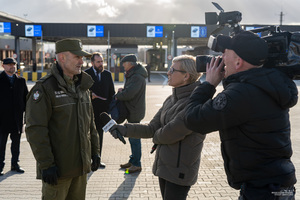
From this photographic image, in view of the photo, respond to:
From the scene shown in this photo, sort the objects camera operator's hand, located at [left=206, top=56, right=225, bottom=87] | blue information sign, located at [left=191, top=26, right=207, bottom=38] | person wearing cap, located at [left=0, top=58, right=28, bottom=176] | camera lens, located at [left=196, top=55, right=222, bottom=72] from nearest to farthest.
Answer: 1. camera operator's hand, located at [left=206, top=56, right=225, bottom=87]
2. camera lens, located at [left=196, top=55, right=222, bottom=72]
3. person wearing cap, located at [left=0, top=58, right=28, bottom=176]
4. blue information sign, located at [left=191, top=26, right=207, bottom=38]

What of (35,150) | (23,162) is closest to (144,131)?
(35,150)

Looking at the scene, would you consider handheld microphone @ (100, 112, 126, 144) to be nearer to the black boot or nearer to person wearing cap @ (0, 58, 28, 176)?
person wearing cap @ (0, 58, 28, 176)

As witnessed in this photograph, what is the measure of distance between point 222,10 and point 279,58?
2.00ft

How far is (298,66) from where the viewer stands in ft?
6.51

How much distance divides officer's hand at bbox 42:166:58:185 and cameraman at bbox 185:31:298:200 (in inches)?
53.0

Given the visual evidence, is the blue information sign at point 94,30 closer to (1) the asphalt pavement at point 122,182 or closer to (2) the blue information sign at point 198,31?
(2) the blue information sign at point 198,31

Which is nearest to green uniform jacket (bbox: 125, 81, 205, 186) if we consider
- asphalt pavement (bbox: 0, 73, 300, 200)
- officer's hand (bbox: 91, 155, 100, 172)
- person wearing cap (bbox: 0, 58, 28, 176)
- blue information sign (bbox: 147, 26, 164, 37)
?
officer's hand (bbox: 91, 155, 100, 172)

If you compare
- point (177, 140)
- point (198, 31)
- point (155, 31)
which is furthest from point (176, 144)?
point (198, 31)

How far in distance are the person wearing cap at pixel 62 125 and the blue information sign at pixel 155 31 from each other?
2996 centimetres

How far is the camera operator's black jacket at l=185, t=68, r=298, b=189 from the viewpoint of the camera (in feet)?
6.23

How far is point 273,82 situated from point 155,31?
31.3m

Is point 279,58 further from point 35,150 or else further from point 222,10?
point 35,150

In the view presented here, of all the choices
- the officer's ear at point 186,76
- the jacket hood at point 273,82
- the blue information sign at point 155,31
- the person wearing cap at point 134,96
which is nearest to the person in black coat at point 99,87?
the person wearing cap at point 134,96

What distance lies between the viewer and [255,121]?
1920 millimetres
